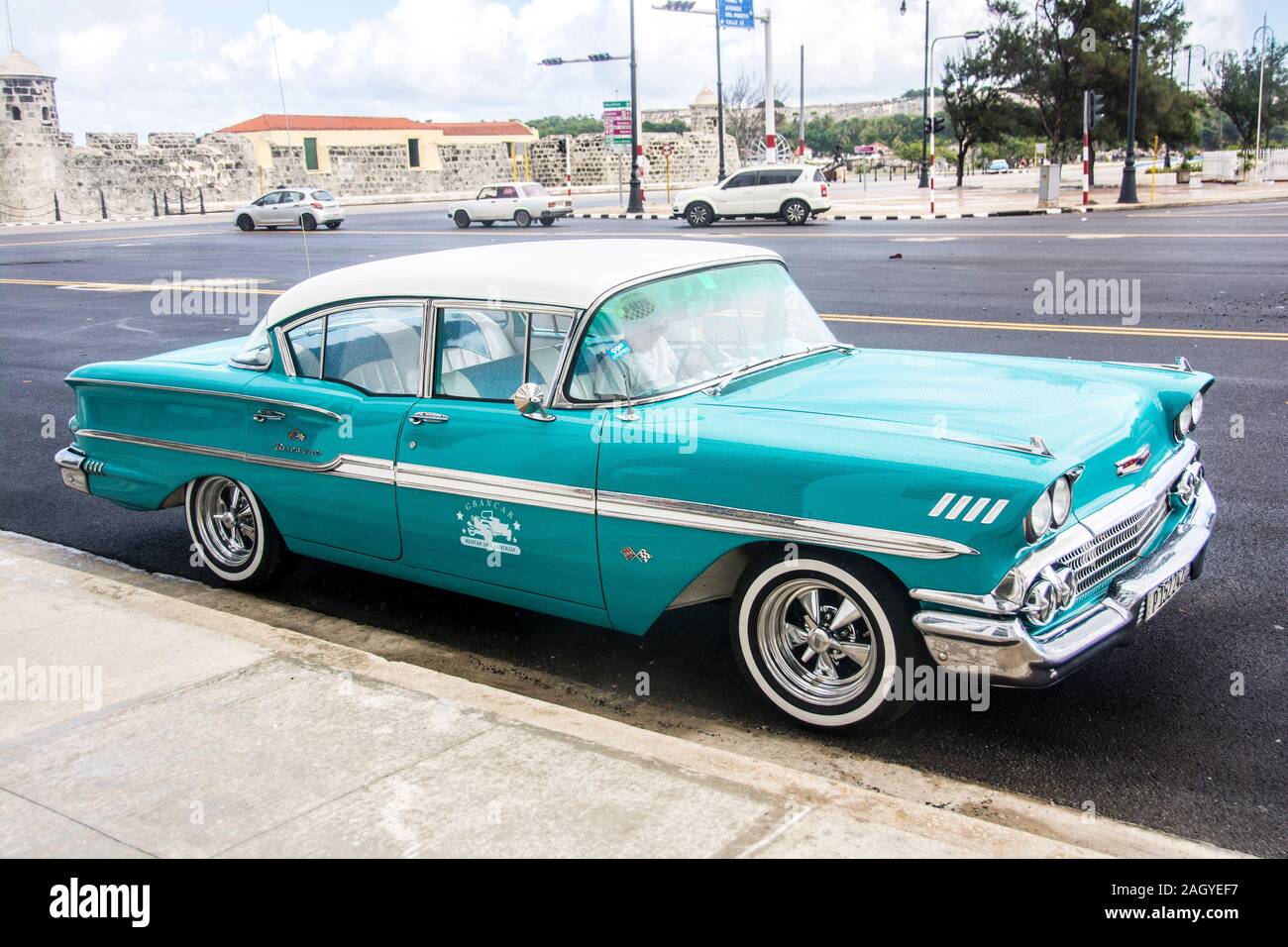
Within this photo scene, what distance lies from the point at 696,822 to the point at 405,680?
4.87ft

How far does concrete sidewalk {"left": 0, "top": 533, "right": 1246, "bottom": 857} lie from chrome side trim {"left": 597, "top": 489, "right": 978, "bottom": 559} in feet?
2.28

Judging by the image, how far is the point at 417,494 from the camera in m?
4.60

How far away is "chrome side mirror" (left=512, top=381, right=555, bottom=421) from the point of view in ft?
13.8

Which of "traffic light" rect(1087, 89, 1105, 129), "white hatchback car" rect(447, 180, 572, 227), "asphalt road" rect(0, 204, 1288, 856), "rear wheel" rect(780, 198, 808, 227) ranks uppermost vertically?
"traffic light" rect(1087, 89, 1105, 129)

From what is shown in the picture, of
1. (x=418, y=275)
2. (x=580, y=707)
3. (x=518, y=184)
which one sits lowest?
(x=580, y=707)

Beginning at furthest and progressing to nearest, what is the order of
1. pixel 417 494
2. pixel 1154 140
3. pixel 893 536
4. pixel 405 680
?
pixel 1154 140, pixel 417 494, pixel 405 680, pixel 893 536

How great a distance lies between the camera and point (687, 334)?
445 centimetres

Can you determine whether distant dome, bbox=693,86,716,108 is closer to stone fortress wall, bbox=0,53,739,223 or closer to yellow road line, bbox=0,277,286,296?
stone fortress wall, bbox=0,53,739,223

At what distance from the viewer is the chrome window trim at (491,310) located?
170 inches

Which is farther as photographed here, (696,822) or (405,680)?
(405,680)

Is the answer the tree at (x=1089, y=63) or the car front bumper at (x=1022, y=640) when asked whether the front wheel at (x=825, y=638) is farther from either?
the tree at (x=1089, y=63)

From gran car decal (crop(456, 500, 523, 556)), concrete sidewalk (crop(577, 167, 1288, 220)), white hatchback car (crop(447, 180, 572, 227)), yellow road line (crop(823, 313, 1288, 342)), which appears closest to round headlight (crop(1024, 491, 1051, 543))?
gran car decal (crop(456, 500, 523, 556))
